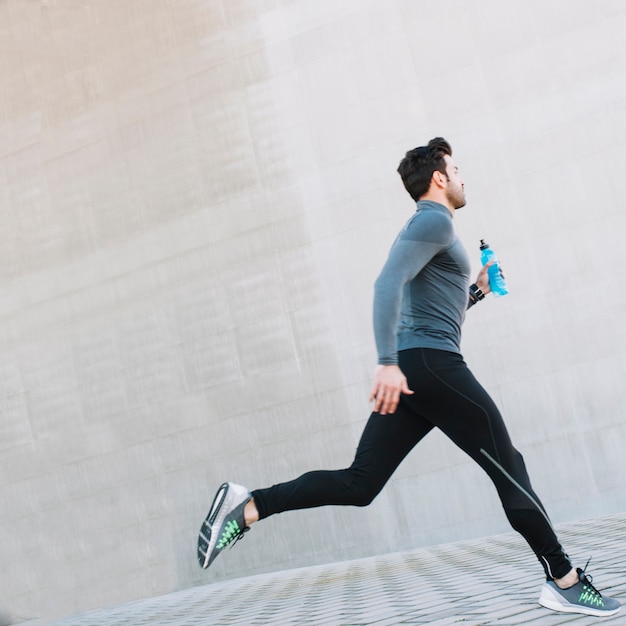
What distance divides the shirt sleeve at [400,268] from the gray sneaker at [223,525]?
0.70 m

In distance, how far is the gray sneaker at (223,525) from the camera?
9.81ft

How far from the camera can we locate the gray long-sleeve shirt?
2.83 metres

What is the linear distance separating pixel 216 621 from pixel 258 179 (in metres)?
4.23

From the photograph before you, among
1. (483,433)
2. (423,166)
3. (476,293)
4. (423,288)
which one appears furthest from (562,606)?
(423,166)

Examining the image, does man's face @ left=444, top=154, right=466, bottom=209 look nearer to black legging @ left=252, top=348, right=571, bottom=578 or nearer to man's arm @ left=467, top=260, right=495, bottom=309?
man's arm @ left=467, top=260, right=495, bottom=309

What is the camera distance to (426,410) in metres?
2.94

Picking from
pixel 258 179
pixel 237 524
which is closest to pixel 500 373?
pixel 258 179

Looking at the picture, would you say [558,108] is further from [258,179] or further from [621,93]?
[258,179]

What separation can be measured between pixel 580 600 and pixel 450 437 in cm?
63

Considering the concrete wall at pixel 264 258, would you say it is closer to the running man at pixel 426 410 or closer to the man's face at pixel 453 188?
the man's face at pixel 453 188

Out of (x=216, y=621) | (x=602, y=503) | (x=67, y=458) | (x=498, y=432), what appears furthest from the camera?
(x=67, y=458)

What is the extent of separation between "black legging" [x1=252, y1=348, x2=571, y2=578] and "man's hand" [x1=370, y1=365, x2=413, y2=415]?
0.11 meters

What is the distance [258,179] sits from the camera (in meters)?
7.81

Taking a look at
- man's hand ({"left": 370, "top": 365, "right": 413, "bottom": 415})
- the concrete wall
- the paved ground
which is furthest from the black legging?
the concrete wall
